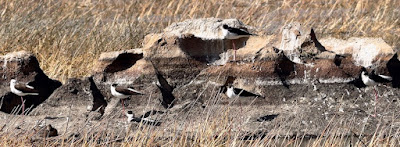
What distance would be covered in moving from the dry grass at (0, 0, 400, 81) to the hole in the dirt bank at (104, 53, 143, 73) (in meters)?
1.79

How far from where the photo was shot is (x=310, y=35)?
310 inches

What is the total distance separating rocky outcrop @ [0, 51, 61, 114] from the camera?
8.09m

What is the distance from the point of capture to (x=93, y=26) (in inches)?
482

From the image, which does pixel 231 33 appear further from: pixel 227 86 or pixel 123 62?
pixel 123 62

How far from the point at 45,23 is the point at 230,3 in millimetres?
5602

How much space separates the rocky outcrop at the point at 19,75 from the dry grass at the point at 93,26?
1624 mm

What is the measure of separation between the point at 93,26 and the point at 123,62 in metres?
4.32

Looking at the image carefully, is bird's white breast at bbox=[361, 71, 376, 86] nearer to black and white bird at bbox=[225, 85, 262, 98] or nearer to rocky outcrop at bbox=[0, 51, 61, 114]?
black and white bird at bbox=[225, 85, 262, 98]

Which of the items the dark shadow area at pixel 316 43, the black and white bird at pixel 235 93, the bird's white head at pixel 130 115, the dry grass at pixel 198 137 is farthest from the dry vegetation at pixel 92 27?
the dry grass at pixel 198 137

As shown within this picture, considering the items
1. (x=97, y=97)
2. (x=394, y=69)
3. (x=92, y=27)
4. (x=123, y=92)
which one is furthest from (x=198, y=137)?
(x=92, y=27)

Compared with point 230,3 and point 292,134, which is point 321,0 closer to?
point 230,3

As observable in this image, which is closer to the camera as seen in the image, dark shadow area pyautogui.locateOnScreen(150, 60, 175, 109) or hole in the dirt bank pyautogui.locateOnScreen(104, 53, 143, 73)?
dark shadow area pyautogui.locateOnScreen(150, 60, 175, 109)

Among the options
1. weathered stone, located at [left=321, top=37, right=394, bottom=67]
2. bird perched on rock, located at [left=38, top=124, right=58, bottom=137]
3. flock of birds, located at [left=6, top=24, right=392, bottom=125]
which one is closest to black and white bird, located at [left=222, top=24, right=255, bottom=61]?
flock of birds, located at [left=6, top=24, right=392, bottom=125]

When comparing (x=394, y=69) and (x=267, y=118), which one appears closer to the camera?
(x=267, y=118)
